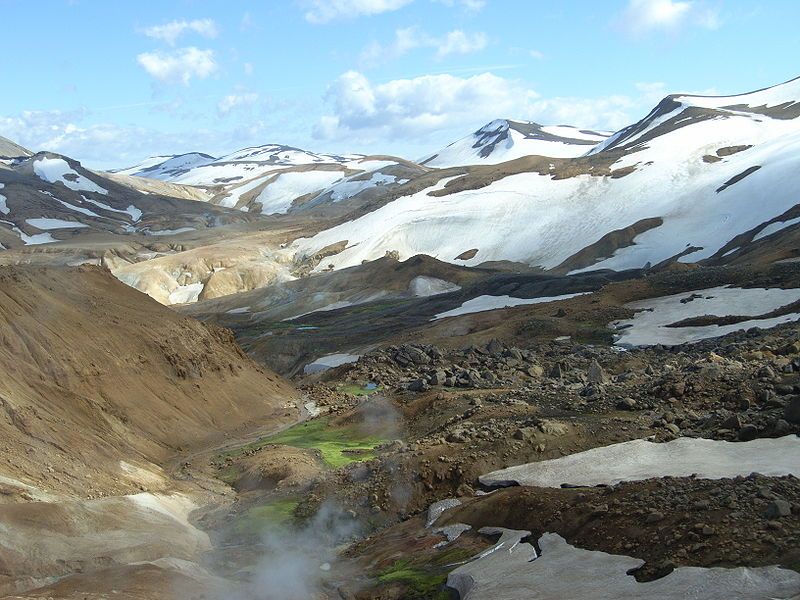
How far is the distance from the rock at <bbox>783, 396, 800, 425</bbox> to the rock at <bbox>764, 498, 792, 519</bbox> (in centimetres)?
622

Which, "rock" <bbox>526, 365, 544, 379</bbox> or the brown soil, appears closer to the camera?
the brown soil

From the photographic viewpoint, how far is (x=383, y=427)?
3384 centimetres

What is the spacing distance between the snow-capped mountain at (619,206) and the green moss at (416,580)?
6417cm

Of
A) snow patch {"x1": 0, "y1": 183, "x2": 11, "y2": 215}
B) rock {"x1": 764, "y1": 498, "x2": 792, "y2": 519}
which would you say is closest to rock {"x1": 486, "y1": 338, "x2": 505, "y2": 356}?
rock {"x1": 764, "y1": 498, "x2": 792, "y2": 519}

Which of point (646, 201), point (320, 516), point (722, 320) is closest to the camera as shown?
point (320, 516)

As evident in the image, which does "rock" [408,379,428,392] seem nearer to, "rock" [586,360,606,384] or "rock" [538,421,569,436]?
"rock" [586,360,606,384]

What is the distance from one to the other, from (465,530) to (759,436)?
23.9 feet

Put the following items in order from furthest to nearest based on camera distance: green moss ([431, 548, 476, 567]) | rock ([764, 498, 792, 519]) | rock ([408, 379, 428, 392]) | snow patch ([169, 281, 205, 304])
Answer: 1. snow patch ([169, 281, 205, 304])
2. rock ([408, 379, 428, 392])
3. green moss ([431, 548, 476, 567])
4. rock ([764, 498, 792, 519])

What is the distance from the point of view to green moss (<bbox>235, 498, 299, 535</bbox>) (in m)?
23.4

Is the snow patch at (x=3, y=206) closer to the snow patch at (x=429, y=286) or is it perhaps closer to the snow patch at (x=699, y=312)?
the snow patch at (x=429, y=286)

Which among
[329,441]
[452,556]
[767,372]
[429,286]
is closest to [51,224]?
[429,286]

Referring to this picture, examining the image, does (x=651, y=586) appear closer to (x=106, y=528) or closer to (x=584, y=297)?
(x=106, y=528)

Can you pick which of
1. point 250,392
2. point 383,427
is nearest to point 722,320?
point 383,427

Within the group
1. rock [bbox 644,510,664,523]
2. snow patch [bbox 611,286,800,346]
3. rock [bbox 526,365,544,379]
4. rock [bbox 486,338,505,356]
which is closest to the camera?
rock [bbox 644,510,664,523]
